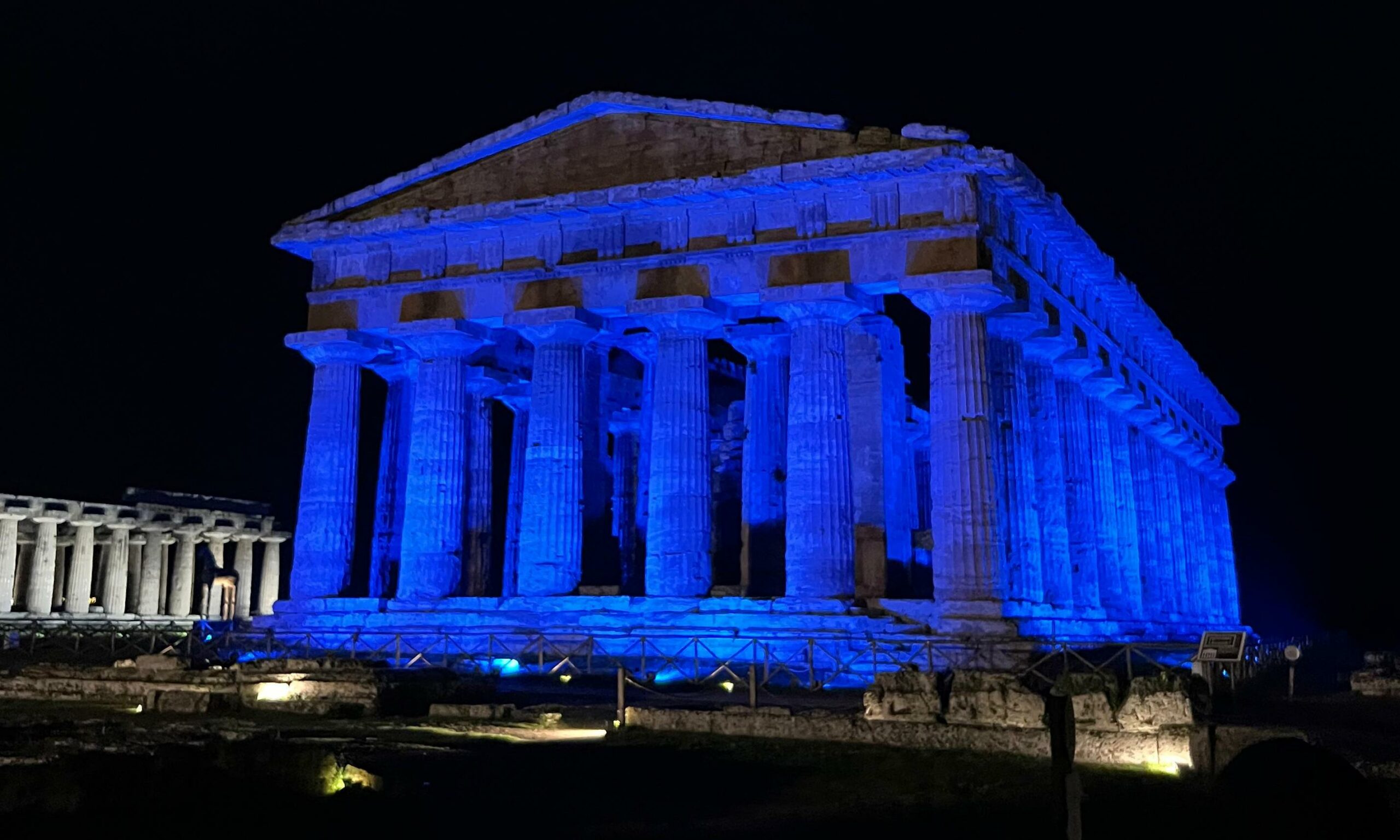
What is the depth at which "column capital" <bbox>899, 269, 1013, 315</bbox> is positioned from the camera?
90.5 feet

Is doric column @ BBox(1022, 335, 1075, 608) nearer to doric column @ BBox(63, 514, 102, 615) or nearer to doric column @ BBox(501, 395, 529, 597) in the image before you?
doric column @ BBox(501, 395, 529, 597)

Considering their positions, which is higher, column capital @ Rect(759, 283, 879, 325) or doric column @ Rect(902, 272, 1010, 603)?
column capital @ Rect(759, 283, 879, 325)

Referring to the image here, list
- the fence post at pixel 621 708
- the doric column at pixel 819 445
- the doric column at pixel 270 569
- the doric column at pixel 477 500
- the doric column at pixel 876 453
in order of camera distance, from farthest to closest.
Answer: the doric column at pixel 270 569 < the doric column at pixel 477 500 < the doric column at pixel 876 453 < the doric column at pixel 819 445 < the fence post at pixel 621 708

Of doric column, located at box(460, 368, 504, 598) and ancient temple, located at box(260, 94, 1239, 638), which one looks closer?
ancient temple, located at box(260, 94, 1239, 638)

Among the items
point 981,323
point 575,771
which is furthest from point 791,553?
point 575,771

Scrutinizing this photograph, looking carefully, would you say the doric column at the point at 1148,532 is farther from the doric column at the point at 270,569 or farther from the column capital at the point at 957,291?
the doric column at the point at 270,569

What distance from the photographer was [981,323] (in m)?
28.3

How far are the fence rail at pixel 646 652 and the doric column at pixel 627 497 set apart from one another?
7.62 m

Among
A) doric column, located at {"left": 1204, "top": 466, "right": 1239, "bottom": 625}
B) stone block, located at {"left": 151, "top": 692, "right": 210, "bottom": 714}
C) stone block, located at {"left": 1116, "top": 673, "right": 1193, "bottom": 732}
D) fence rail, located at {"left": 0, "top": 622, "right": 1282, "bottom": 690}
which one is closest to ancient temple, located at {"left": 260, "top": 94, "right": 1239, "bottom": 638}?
fence rail, located at {"left": 0, "top": 622, "right": 1282, "bottom": 690}

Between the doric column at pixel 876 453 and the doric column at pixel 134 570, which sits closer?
the doric column at pixel 876 453

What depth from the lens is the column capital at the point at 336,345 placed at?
34094mm

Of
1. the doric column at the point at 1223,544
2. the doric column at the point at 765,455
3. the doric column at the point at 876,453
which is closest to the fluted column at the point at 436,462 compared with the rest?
the doric column at the point at 765,455

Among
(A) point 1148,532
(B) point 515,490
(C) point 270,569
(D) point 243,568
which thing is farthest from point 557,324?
(C) point 270,569

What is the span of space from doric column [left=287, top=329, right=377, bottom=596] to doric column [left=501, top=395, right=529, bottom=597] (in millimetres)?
4516
